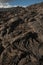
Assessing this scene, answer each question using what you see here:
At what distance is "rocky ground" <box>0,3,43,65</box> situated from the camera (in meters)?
7.15

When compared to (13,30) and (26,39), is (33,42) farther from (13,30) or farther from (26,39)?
(13,30)

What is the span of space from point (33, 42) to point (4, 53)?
0.75 metres

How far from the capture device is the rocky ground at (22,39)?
715cm

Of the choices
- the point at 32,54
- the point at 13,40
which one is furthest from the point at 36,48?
the point at 13,40

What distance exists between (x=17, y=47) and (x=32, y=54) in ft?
1.64

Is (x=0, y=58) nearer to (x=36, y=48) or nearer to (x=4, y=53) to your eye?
(x=4, y=53)

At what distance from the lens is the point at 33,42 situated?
24.5 ft

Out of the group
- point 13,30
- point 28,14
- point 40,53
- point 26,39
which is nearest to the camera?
point 40,53

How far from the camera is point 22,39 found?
7.63m

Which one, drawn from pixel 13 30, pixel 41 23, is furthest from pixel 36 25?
pixel 13 30

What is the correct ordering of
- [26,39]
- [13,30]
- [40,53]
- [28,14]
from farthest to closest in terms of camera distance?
[28,14], [13,30], [26,39], [40,53]

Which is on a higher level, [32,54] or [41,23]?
[41,23]

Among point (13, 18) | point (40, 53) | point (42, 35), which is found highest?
point (13, 18)

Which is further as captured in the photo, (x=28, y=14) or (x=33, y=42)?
(x=28, y=14)
